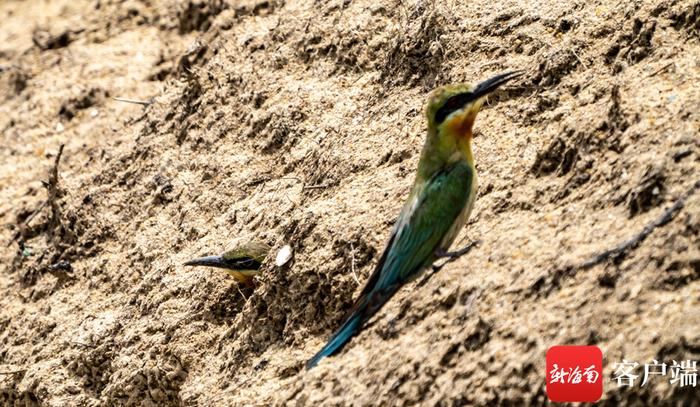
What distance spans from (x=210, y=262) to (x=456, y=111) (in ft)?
5.20

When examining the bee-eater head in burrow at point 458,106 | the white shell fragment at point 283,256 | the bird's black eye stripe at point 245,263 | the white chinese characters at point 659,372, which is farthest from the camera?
the bird's black eye stripe at point 245,263

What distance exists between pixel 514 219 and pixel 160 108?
328cm

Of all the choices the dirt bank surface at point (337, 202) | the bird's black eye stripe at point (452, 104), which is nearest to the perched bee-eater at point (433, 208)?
the bird's black eye stripe at point (452, 104)

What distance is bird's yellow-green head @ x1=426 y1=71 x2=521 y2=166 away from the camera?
4117 millimetres

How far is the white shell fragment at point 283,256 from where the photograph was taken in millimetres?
4645

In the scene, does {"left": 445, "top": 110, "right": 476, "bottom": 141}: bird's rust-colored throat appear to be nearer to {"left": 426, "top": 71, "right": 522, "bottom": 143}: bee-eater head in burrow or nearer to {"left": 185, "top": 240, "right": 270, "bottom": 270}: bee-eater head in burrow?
{"left": 426, "top": 71, "right": 522, "bottom": 143}: bee-eater head in burrow

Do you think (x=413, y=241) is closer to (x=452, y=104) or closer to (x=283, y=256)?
(x=452, y=104)

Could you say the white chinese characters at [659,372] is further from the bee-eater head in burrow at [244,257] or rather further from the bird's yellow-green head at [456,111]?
the bee-eater head in burrow at [244,257]

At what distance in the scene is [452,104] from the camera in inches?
163

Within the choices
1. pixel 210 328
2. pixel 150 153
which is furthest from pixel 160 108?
pixel 210 328

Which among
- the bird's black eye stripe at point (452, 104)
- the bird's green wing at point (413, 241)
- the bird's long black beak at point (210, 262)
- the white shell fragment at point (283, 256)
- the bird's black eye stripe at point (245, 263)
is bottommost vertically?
the bird's long black beak at point (210, 262)

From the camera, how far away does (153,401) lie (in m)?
4.91

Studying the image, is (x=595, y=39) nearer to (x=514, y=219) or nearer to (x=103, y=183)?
(x=514, y=219)

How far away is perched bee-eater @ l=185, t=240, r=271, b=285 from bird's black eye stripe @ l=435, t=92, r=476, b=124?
1.21 m
